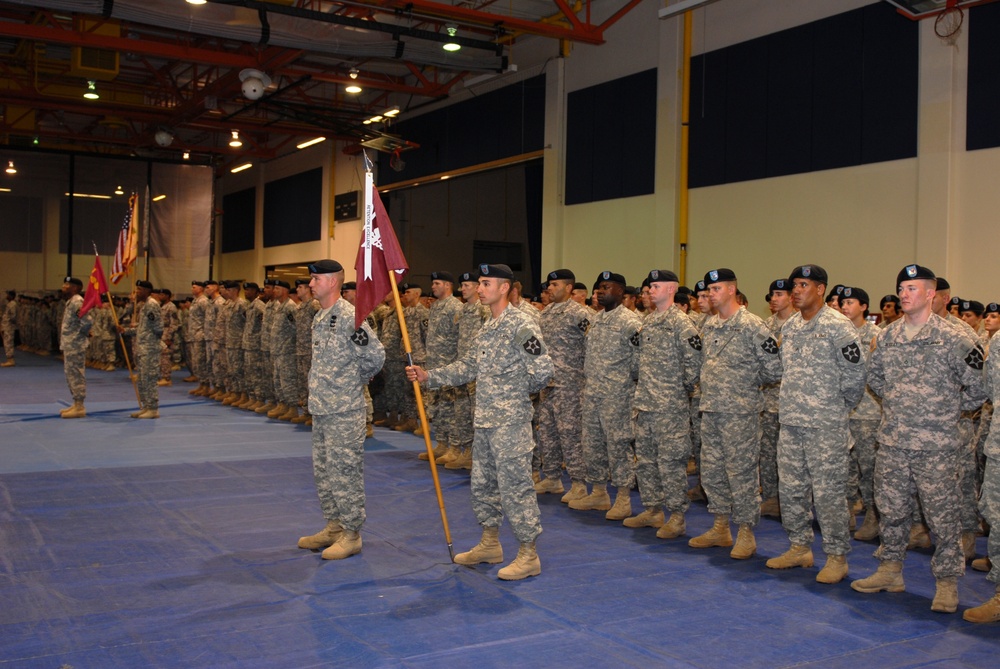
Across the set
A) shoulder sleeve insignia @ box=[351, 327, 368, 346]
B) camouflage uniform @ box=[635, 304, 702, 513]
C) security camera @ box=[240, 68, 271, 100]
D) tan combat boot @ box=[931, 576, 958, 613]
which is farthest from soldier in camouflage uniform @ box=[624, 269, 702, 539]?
security camera @ box=[240, 68, 271, 100]

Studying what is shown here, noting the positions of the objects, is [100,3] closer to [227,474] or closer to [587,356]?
[227,474]

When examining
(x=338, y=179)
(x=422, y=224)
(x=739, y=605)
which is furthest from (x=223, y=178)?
(x=739, y=605)

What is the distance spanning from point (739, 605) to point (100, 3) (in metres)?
11.4

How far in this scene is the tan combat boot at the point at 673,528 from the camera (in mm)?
6664

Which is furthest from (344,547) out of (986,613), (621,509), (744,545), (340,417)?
(986,613)

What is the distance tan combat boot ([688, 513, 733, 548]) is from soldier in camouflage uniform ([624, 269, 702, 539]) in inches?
10.8

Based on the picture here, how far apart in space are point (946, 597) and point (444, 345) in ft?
19.3

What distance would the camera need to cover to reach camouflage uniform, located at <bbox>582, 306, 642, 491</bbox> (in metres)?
7.25

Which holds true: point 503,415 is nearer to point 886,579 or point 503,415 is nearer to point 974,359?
point 886,579

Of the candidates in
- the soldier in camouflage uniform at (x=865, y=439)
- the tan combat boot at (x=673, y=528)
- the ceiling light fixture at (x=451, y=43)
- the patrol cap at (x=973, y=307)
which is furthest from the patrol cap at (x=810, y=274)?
the ceiling light fixture at (x=451, y=43)

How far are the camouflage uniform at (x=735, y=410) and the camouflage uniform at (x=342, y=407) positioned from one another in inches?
90.3

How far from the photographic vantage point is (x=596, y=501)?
25.0ft

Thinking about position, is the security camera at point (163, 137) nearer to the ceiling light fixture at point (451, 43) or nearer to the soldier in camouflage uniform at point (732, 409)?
the ceiling light fixture at point (451, 43)

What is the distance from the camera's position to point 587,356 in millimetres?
7586
